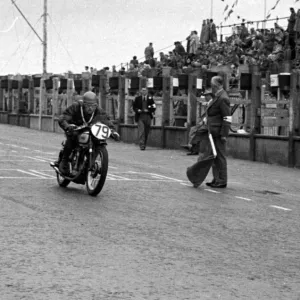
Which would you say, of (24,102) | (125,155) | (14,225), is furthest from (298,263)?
(24,102)

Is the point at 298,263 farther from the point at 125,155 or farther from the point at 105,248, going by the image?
the point at 125,155

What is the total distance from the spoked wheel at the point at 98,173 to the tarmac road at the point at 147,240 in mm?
217

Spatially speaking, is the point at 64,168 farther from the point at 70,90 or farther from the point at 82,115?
the point at 70,90

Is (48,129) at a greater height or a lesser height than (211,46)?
lesser

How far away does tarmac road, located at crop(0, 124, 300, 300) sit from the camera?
7.66 meters

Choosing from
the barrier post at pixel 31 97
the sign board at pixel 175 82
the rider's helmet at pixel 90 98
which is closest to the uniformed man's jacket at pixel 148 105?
the sign board at pixel 175 82

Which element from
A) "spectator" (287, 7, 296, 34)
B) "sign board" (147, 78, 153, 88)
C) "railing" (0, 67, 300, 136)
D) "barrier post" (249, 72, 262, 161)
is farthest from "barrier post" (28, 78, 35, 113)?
"barrier post" (249, 72, 262, 161)

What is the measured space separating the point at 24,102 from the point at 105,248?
41558 mm

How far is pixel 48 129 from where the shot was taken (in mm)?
44562

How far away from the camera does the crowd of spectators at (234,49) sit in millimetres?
32241

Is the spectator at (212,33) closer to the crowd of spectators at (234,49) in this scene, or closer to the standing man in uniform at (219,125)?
the crowd of spectators at (234,49)

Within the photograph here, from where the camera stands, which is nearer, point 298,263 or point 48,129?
point 298,263

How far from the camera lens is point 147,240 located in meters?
10.1

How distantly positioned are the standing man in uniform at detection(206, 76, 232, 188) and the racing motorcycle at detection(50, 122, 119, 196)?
2.63m
